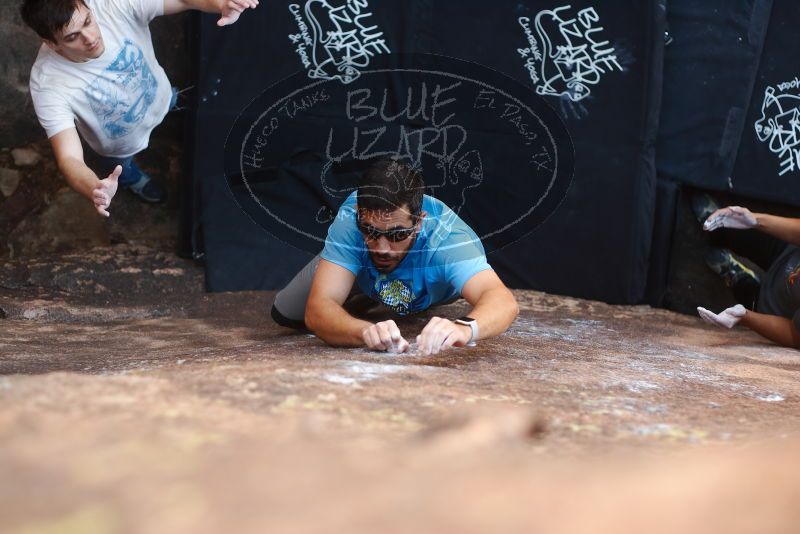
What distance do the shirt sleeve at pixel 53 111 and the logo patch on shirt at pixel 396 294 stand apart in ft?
4.16

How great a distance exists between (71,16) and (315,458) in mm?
2452

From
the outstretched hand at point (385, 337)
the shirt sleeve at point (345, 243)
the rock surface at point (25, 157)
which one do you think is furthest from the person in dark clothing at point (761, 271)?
the rock surface at point (25, 157)

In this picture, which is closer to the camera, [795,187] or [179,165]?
[795,187]

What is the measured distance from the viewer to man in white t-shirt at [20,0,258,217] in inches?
122

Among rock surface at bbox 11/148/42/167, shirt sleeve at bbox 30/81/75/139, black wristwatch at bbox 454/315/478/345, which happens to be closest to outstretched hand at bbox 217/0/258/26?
shirt sleeve at bbox 30/81/75/139

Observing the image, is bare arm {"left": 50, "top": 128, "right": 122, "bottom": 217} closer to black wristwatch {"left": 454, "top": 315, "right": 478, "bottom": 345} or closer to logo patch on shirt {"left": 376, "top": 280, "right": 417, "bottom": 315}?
logo patch on shirt {"left": 376, "top": 280, "right": 417, "bottom": 315}

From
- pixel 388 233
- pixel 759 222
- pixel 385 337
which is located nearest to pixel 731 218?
pixel 759 222

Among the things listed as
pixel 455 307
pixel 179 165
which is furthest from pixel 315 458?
pixel 179 165

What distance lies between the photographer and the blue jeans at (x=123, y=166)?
4141 mm

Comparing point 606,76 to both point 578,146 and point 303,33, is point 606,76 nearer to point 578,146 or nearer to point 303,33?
point 578,146

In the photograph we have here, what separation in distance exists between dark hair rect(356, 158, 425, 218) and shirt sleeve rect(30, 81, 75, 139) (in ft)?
4.04

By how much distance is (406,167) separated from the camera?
267 centimetres

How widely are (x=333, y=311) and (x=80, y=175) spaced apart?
1.01 metres

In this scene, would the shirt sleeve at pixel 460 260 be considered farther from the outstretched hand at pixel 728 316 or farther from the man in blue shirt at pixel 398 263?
the outstretched hand at pixel 728 316
